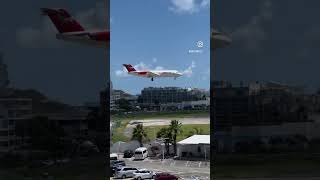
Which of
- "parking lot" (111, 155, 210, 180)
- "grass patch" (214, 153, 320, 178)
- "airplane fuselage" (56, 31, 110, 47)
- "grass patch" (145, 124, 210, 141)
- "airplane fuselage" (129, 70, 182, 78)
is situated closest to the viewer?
"airplane fuselage" (129, 70, 182, 78)

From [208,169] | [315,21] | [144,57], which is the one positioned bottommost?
[208,169]

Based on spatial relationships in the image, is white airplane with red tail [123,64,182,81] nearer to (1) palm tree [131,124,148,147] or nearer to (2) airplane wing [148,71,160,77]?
(2) airplane wing [148,71,160,77]

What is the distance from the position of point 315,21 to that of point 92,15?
2.97 metres

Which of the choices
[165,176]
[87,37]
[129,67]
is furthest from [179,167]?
[87,37]

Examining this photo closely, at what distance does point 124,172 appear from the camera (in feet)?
20.0

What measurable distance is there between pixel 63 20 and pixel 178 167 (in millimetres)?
2289

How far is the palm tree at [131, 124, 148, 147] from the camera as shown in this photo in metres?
Result: 6.23

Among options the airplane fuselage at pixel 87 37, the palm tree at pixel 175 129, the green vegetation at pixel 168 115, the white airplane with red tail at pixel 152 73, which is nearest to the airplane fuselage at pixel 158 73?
the white airplane with red tail at pixel 152 73

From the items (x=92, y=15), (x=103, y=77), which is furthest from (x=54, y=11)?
(x=103, y=77)

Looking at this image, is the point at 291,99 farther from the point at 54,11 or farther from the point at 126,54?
the point at 54,11

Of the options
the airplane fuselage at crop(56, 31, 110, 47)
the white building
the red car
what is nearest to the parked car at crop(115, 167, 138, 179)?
the red car

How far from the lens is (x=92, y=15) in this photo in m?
6.64

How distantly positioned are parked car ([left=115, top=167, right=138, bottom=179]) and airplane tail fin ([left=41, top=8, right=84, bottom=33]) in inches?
71.2

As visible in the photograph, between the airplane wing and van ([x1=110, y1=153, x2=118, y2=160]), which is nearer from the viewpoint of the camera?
the airplane wing
